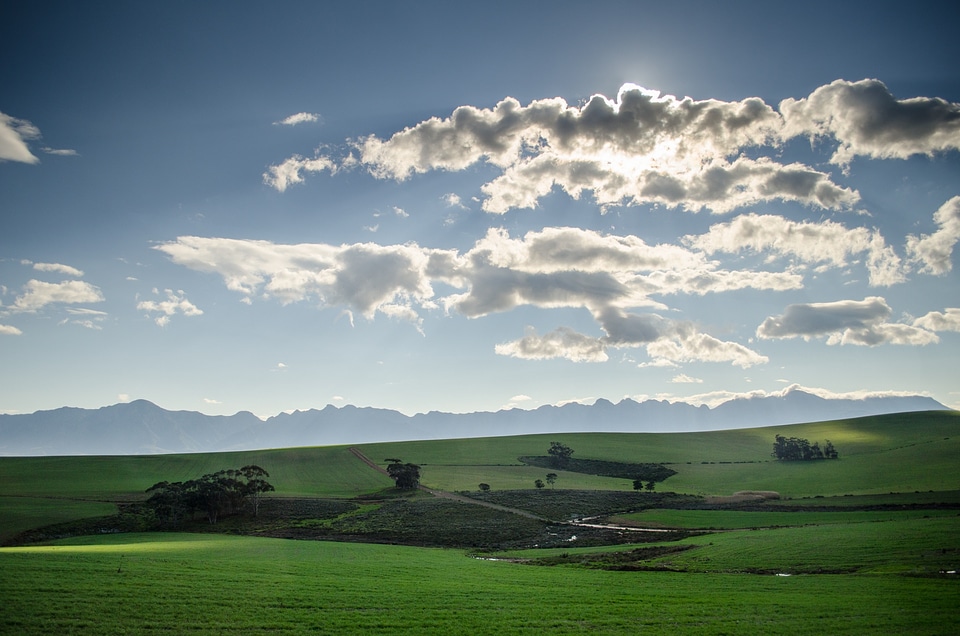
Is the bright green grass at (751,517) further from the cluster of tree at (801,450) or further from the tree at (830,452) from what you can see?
the tree at (830,452)

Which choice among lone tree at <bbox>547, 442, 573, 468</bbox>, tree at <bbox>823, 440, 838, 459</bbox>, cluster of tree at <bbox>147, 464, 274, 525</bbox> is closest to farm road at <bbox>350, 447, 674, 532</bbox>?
cluster of tree at <bbox>147, 464, 274, 525</bbox>

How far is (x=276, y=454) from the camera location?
15038 cm

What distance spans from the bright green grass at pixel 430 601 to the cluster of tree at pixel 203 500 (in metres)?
48.4

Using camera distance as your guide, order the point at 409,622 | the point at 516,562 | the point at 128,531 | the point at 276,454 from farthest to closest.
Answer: the point at 276,454 → the point at 128,531 → the point at 516,562 → the point at 409,622

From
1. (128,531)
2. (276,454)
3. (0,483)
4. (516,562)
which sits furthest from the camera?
(276,454)

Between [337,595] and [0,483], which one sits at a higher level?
[337,595]

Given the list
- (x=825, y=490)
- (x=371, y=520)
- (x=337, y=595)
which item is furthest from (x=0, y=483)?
(x=825, y=490)

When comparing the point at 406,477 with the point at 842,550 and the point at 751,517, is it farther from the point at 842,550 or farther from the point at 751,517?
the point at 842,550

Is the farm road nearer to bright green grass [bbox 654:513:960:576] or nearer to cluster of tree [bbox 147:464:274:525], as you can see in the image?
bright green grass [bbox 654:513:960:576]

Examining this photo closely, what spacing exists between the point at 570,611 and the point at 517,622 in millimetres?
3287

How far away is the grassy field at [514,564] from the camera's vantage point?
75.2 feet

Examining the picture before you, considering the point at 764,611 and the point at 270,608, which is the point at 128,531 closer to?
the point at 270,608

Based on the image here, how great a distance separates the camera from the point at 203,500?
266ft

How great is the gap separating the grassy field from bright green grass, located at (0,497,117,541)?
42cm
